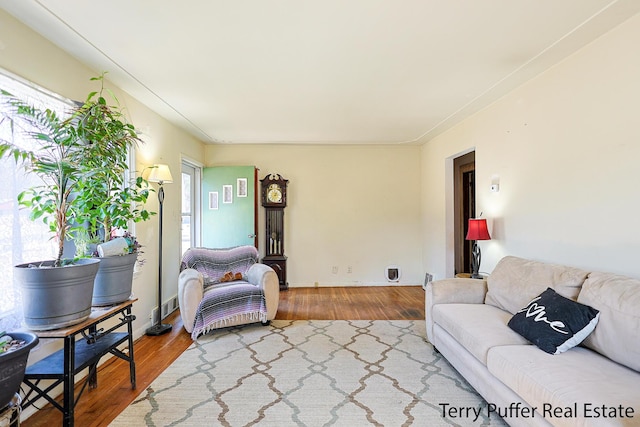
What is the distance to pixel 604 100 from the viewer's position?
207cm

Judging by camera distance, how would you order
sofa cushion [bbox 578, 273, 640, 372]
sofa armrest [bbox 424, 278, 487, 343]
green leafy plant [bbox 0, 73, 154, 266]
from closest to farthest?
1. sofa cushion [bbox 578, 273, 640, 372]
2. green leafy plant [bbox 0, 73, 154, 266]
3. sofa armrest [bbox 424, 278, 487, 343]

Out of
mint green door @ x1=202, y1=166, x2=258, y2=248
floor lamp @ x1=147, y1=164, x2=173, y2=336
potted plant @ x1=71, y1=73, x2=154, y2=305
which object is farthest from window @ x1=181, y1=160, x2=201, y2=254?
potted plant @ x1=71, y1=73, x2=154, y2=305

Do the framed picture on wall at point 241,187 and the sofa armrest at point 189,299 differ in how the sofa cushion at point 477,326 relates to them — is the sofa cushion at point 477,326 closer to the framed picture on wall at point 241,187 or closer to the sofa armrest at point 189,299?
the sofa armrest at point 189,299

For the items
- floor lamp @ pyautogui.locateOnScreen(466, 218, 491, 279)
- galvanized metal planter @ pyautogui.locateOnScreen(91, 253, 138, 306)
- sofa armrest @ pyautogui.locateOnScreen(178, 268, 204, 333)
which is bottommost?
sofa armrest @ pyautogui.locateOnScreen(178, 268, 204, 333)

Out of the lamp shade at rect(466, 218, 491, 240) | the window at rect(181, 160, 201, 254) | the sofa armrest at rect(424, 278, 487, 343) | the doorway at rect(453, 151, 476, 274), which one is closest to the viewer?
the sofa armrest at rect(424, 278, 487, 343)

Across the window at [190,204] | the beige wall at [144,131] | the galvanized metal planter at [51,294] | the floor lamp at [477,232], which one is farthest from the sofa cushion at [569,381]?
the window at [190,204]

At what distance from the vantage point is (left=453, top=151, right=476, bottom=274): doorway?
4.35m

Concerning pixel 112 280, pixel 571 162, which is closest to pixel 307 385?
pixel 112 280

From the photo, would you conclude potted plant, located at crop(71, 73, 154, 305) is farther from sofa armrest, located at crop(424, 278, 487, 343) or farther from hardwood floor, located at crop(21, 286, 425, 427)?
sofa armrest, located at crop(424, 278, 487, 343)

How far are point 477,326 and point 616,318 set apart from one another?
73cm

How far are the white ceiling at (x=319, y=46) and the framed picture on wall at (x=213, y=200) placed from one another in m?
1.60

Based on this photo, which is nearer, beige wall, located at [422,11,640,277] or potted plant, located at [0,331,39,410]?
potted plant, located at [0,331,39,410]

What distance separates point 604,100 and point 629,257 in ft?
3.41

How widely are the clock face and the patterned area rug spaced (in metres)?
2.39
